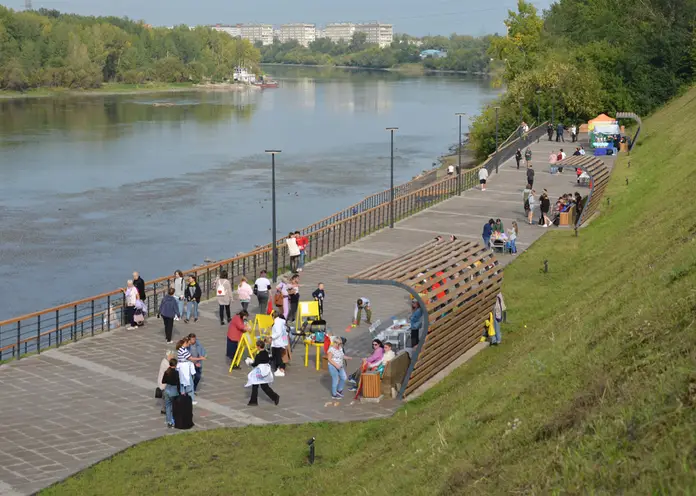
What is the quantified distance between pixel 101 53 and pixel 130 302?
472 feet

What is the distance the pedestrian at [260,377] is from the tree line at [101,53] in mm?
128340

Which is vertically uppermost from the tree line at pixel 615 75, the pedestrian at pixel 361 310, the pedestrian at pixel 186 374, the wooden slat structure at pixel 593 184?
the tree line at pixel 615 75

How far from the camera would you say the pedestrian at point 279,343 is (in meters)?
17.2

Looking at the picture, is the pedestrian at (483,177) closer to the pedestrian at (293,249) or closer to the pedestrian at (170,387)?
the pedestrian at (293,249)

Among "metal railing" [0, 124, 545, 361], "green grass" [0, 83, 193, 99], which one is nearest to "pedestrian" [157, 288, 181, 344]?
"metal railing" [0, 124, 545, 361]

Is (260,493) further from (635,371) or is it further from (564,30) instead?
(564,30)

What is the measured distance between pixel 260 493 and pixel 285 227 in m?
35.8

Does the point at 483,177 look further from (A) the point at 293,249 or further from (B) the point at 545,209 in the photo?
(A) the point at 293,249

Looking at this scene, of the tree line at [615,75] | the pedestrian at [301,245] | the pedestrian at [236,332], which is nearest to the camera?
the pedestrian at [236,332]

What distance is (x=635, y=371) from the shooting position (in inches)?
367

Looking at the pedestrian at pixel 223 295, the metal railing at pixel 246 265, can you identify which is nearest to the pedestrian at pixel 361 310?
the pedestrian at pixel 223 295

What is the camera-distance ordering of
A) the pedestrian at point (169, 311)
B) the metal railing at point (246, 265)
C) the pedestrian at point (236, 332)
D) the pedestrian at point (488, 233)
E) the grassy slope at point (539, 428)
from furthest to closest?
the pedestrian at point (488, 233), the metal railing at point (246, 265), the pedestrian at point (169, 311), the pedestrian at point (236, 332), the grassy slope at point (539, 428)

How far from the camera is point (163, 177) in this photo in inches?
2472

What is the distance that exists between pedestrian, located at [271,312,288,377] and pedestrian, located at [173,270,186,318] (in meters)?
3.61
